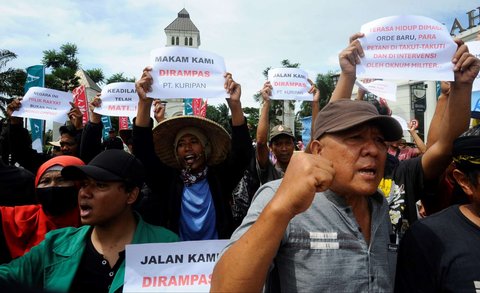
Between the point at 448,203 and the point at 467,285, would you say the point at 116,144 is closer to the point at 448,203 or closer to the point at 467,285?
the point at 448,203

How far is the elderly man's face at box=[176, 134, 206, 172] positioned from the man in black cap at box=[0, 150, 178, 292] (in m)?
0.58

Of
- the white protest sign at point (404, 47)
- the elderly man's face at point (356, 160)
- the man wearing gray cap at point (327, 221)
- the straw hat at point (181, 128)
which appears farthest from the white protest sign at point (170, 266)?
the white protest sign at point (404, 47)

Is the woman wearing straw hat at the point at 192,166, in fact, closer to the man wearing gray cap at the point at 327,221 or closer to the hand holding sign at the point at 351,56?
the hand holding sign at the point at 351,56

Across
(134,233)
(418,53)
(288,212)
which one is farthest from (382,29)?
(134,233)

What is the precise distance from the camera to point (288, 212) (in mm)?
1206

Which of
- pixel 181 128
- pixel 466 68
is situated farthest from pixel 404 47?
pixel 181 128

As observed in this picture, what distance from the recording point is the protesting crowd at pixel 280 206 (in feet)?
4.46

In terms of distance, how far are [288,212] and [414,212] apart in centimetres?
180

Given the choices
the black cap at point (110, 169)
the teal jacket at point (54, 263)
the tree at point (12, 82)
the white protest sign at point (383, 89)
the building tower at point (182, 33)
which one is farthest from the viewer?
the building tower at point (182, 33)

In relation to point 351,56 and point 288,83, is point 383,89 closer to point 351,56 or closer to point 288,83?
point 288,83

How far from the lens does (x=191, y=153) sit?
112 inches

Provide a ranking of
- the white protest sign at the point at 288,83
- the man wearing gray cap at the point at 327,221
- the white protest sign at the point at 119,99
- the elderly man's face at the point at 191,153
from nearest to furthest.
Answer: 1. the man wearing gray cap at the point at 327,221
2. the elderly man's face at the point at 191,153
3. the white protest sign at the point at 119,99
4. the white protest sign at the point at 288,83

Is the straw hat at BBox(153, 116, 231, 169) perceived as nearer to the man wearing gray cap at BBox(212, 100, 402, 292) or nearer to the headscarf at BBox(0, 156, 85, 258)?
the headscarf at BBox(0, 156, 85, 258)

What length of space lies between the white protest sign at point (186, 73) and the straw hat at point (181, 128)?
219mm
